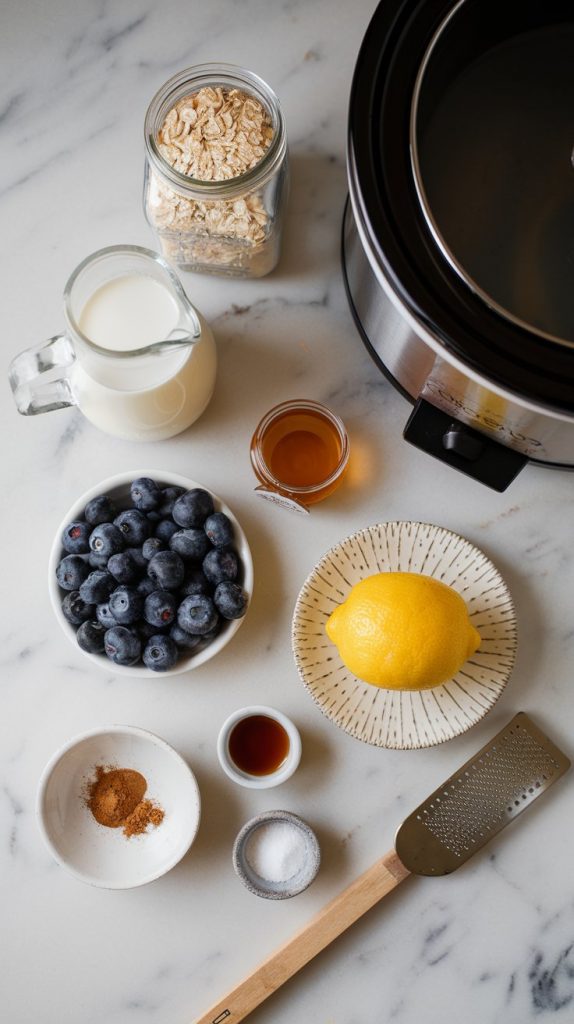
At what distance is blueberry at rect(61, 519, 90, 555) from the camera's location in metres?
1.00

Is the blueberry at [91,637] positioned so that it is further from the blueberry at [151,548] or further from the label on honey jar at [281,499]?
the label on honey jar at [281,499]

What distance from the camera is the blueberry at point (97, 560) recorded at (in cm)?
98

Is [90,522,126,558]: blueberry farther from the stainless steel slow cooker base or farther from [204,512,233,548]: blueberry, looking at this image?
the stainless steel slow cooker base

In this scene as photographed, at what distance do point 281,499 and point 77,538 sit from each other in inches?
9.5

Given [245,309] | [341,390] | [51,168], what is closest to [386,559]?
[341,390]

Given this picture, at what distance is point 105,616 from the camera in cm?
98

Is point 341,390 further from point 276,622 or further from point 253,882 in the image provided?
point 253,882

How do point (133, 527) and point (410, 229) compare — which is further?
point (133, 527)

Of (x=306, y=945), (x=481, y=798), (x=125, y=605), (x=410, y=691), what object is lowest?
(x=306, y=945)

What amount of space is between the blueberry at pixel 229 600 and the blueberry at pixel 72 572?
0.15 metres

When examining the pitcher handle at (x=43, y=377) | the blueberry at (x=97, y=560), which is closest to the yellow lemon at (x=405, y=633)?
the blueberry at (x=97, y=560)

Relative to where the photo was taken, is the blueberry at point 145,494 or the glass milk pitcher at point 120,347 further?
the blueberry at point 145,494

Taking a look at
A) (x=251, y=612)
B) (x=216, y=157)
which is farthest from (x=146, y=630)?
(x=216, y=157)

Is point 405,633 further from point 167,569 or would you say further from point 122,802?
point 122,802
